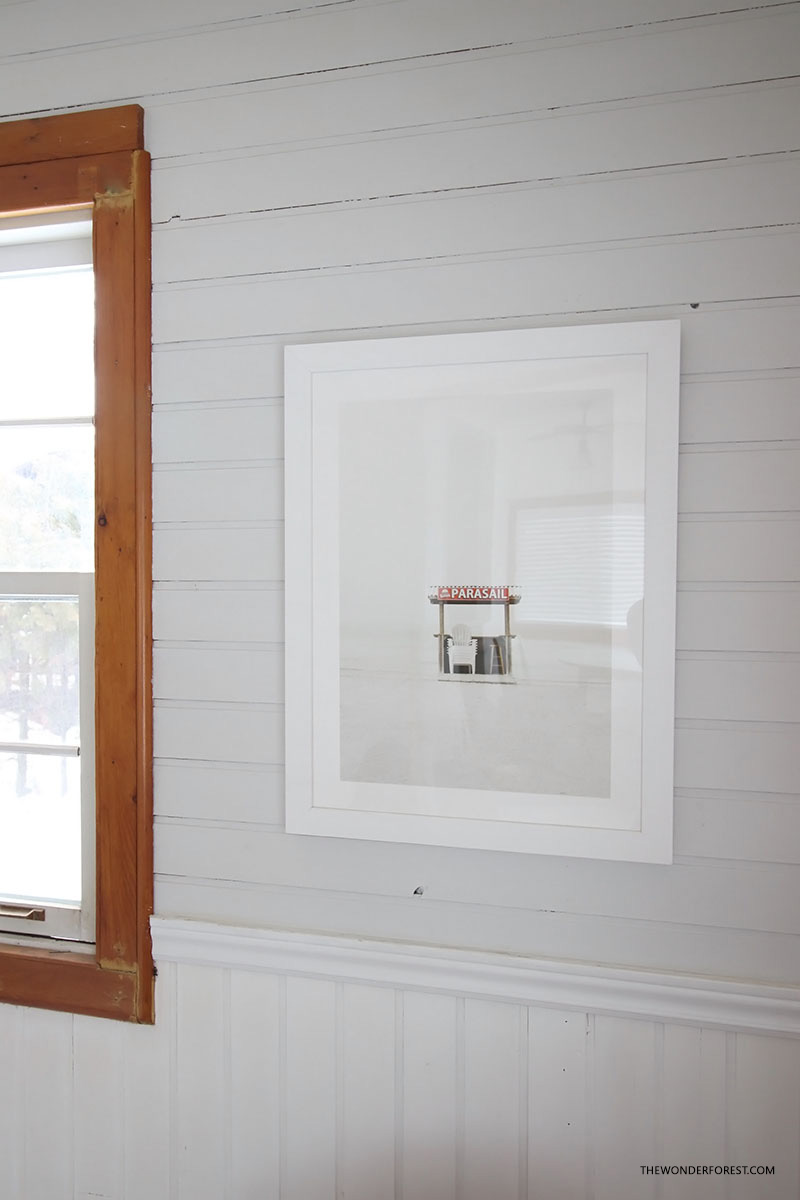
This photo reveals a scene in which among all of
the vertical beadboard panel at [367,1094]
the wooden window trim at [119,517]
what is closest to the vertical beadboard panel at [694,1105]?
the vertical beadboard panel at [367,1094]

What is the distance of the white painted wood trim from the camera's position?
1124mm

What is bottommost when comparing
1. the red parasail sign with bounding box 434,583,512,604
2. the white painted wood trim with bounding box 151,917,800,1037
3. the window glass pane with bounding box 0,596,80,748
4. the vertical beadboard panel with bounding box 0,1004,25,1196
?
the vertical beadboard panel with bounding box 0,1004,25,1196

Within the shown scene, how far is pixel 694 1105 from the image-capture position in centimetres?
114

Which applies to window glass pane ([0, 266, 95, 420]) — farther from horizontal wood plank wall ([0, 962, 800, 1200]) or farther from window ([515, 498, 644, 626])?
horizontal wood plank wall ([0, 962, 800, 1200])

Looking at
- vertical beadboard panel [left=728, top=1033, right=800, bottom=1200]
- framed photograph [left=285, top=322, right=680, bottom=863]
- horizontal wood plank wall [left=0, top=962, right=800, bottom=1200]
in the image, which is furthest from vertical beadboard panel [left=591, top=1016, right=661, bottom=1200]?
framed photograph [left=285, top=322, right=680, bottom=863]

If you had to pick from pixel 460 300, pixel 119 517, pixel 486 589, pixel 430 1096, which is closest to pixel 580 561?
pixel 486 589

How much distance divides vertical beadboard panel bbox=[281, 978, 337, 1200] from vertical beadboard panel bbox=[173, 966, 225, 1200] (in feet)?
0.37

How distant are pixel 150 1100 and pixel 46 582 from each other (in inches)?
34.9

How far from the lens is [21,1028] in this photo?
1.40 metres

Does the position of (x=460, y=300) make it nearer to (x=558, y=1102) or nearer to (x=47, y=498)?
(x=47, y=498)

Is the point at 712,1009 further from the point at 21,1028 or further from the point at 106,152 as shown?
the point at 106,152

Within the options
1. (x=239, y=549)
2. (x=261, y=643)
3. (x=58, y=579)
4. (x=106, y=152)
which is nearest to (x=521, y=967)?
(x=261, y=643)

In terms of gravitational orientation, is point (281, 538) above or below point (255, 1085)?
above

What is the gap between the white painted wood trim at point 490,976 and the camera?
112 cm
